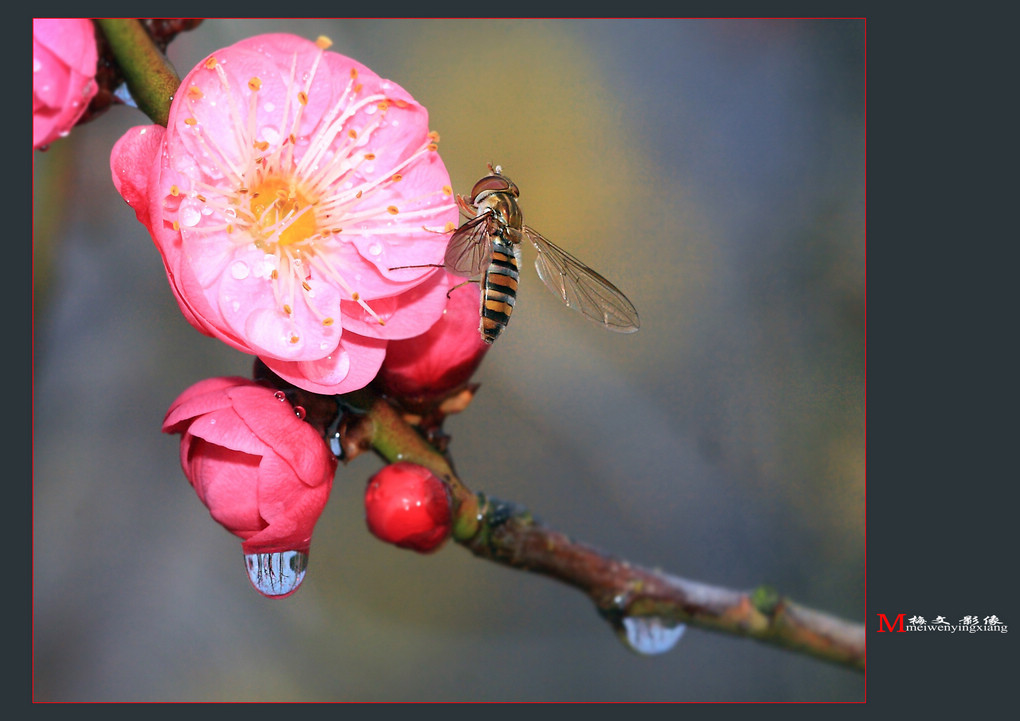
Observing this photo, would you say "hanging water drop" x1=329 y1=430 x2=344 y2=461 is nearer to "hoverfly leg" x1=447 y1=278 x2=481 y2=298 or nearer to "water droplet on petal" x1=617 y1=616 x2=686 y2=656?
"hoverfly leg" x1=447 y1=278 x2=481 y2=298

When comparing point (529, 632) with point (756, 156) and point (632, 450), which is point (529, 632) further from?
point (756, 156)

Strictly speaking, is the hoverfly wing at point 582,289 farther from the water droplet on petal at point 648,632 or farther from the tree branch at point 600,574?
the water droplet on petal at point 648,632

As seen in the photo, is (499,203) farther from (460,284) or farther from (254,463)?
(254,463)

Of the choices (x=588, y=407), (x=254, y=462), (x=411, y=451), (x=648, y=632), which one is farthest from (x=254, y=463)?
(x=588, y=407)

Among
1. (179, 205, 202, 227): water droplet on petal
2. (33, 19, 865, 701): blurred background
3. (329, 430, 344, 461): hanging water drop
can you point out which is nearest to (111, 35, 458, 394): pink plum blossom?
(179, 205, 202, 227): water droplet on petal

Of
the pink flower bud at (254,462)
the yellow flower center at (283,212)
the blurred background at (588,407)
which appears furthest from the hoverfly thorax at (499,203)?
the blurred background at (588,407)

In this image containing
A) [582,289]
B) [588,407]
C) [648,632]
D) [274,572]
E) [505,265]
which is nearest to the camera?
[274,572]

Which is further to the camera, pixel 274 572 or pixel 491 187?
pixel 491 187

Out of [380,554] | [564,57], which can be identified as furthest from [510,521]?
[564,57]
